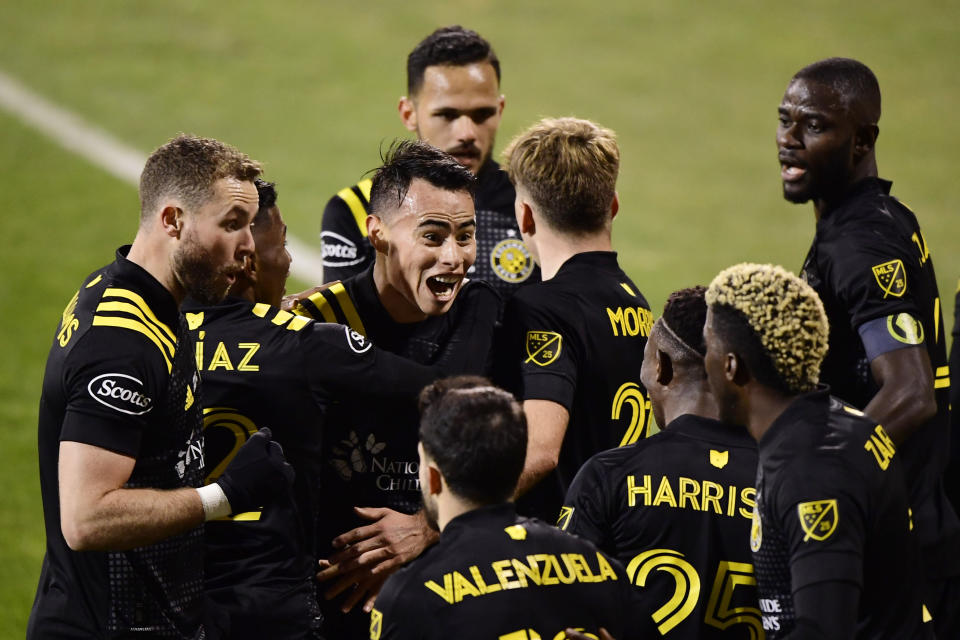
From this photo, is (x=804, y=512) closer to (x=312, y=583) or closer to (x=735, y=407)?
(x=735, y=407)

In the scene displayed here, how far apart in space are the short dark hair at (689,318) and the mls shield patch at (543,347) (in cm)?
72

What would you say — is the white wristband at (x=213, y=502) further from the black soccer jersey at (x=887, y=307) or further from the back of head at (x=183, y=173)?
the black soccer jersey at (x=887, y=307)

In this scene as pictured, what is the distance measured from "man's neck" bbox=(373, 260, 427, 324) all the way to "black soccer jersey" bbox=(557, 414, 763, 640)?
53.9 inches

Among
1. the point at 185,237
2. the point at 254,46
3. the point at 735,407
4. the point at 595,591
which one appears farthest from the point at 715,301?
the point at 254,46

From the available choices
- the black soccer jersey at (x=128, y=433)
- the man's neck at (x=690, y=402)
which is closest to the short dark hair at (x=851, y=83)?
the man's neck at (x=690, y=402)

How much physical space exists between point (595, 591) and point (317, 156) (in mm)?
14997

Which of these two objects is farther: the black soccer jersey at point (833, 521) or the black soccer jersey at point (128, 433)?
the black soccer jersey at point (128, 433)

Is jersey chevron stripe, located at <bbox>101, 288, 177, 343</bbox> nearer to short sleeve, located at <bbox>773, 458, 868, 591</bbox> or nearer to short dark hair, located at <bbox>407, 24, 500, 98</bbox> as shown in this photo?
short sleeve, located at <bbox>773, 458, 868, 591</bbox>

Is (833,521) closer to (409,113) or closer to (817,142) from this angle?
(817,142)

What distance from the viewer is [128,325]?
432 cm

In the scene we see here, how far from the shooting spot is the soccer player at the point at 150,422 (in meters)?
4.20

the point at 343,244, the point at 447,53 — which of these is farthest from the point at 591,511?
the point at 447,53

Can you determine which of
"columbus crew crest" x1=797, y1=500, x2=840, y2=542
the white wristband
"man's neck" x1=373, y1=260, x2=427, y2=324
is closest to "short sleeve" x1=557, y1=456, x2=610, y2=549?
"columbus crew crest" x1=797, y1=500, x2=840, y2=542

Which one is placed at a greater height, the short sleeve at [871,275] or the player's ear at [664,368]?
the short sleeve at [871,275]
